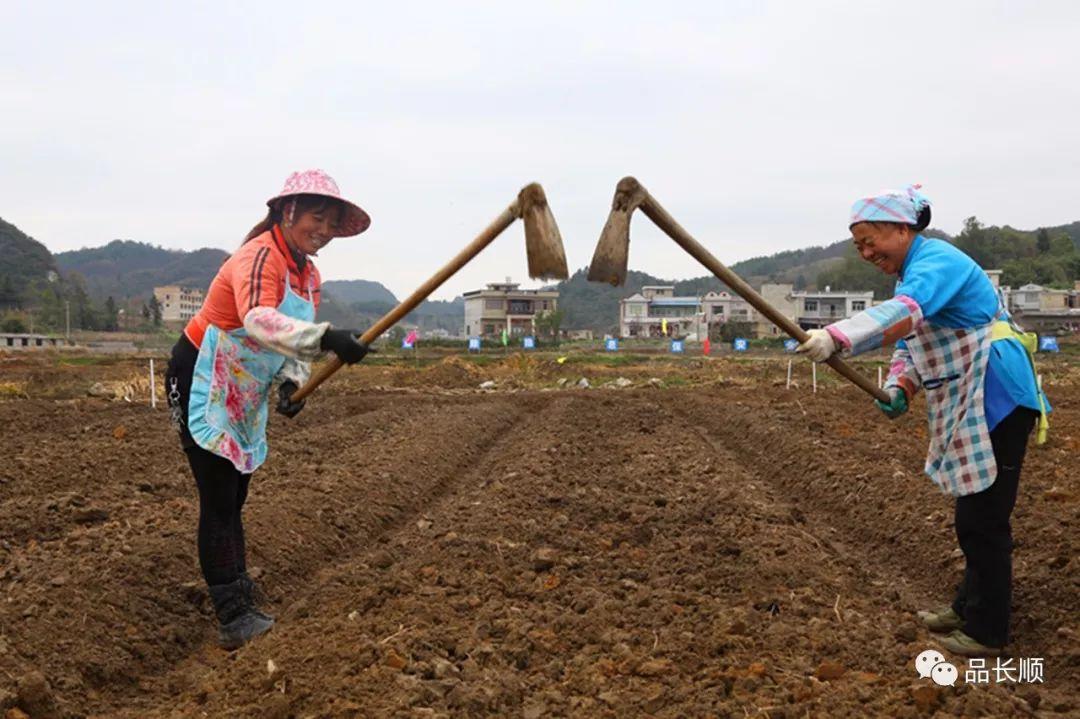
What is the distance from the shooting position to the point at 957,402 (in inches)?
145

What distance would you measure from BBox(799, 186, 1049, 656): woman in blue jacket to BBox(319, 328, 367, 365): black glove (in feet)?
5.91

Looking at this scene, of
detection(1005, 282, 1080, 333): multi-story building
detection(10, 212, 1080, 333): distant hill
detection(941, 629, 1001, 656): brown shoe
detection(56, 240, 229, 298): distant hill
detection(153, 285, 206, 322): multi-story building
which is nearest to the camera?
detection(941, 629, 1001, 656): brown shoe

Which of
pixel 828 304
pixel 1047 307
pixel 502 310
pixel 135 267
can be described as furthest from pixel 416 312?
pixel 1047 307

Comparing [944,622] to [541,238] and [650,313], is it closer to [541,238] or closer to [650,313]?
[541,238]

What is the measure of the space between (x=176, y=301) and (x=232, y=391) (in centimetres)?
10120

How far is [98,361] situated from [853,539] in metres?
32.8

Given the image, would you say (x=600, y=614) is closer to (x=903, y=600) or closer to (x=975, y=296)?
(x=903, y=600)

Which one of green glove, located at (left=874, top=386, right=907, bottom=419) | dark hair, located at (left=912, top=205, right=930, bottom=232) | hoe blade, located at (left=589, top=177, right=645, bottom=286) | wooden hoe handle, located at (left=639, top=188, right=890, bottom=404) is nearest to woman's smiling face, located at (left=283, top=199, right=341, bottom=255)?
hoe blade, located at (left=589, top=177, right=645, bottom=286)

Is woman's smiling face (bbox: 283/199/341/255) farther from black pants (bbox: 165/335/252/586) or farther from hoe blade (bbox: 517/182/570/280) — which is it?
hoe blade (bbox: 517/182/570/280)

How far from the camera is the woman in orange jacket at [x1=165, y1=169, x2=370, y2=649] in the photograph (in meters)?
3.61

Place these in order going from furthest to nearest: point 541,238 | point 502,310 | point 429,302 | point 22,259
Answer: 1. point 429,302
2. point 22,259
3. point 502,310
4. point 541,238

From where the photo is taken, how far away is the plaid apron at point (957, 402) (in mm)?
3576

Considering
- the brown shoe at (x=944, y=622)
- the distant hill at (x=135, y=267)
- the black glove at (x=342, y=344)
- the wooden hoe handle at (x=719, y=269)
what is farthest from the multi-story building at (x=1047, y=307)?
the distant hill at (x=135, y=267)

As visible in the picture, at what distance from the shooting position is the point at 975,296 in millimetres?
3615
